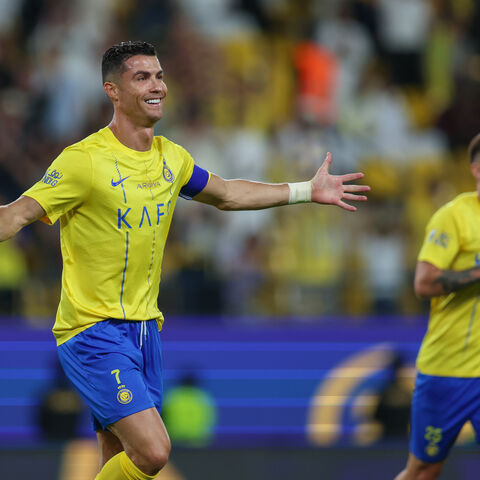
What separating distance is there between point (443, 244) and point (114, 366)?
193cm

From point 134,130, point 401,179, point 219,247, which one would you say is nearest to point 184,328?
point 219,247

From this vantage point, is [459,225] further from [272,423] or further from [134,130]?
[272,423]

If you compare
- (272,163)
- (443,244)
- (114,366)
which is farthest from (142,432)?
(272,163)

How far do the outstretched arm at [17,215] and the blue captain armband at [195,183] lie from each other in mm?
903

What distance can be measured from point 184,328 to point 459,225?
4.67 meters

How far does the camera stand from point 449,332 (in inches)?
241

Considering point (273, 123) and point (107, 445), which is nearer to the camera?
point (107, 445)

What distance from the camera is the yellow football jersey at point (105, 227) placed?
5266 millimetres

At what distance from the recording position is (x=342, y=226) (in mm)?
11039

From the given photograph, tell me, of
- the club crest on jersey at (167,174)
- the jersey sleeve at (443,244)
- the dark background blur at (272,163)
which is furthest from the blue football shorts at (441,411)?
the dark background blur at (272,163)

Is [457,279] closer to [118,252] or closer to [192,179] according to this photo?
[192,179]

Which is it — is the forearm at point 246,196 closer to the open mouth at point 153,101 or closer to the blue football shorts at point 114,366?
the open mouth at point 153,101

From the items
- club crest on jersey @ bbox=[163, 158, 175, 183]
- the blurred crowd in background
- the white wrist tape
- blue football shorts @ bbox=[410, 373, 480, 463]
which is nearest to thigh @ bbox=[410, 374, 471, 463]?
blue football shorts @ bbox=[410, 373, 480, 463]

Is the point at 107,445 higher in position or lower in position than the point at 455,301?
lower
